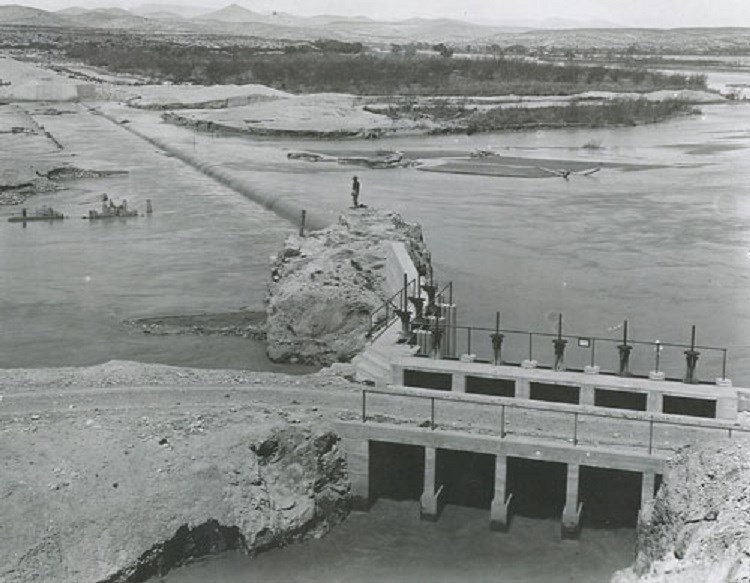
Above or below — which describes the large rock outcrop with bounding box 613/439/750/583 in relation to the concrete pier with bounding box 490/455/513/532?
above

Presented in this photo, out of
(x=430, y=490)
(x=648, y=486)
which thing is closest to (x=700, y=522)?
(x=648, y=486)

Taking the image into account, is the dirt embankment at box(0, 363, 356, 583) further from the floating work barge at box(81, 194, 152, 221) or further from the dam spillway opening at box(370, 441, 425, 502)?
the floating work barge at box(81, 194, 152, 221)

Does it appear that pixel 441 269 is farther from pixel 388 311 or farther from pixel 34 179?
pixel 34 179

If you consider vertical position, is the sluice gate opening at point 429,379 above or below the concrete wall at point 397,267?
below

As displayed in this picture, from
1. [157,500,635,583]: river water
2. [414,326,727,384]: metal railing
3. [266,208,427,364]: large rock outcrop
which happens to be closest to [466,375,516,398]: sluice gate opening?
[157,500,635,583]: river water

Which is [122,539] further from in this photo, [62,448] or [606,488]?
[606,488]

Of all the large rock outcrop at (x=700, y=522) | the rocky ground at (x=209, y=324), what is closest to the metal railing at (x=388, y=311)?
the rocky ground at (x=209, y=324)

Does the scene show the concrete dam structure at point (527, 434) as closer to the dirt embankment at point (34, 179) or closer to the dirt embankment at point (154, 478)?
the dirt embankment at point (154, 478)
